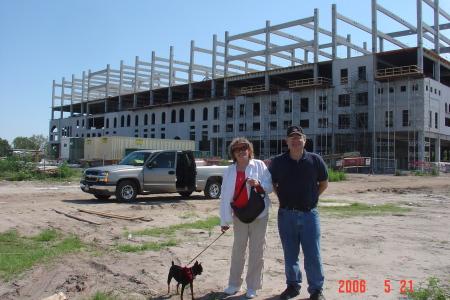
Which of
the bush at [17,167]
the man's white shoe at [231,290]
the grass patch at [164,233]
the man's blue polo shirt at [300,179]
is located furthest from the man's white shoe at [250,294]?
the bush at [17,167]

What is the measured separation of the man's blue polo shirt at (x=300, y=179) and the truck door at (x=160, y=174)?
30.8 feet

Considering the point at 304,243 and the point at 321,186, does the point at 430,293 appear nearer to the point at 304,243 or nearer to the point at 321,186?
the point at 304,243

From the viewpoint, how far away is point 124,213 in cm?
1091

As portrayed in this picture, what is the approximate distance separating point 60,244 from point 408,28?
5564 cm

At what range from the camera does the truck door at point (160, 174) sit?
13.5 metres

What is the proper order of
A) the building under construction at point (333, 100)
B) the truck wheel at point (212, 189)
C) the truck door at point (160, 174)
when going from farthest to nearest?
the building under construction at point (333, 100)
the truck wheel at point (212, 189)
the truck door at point (160, 174)

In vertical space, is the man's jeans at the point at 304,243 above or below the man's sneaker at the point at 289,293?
above

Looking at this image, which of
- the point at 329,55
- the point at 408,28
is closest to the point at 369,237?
the point at 408,28

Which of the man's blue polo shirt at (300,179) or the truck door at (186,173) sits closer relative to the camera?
the man's blue polo shirt at (300,179)

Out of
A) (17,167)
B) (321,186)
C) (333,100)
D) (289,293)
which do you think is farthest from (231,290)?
(333,100)

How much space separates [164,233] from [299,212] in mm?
4517

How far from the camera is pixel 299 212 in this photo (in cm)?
448

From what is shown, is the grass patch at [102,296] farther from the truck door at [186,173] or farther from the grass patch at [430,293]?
the truck door at [186,173]

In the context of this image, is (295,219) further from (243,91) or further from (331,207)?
(243,91)
